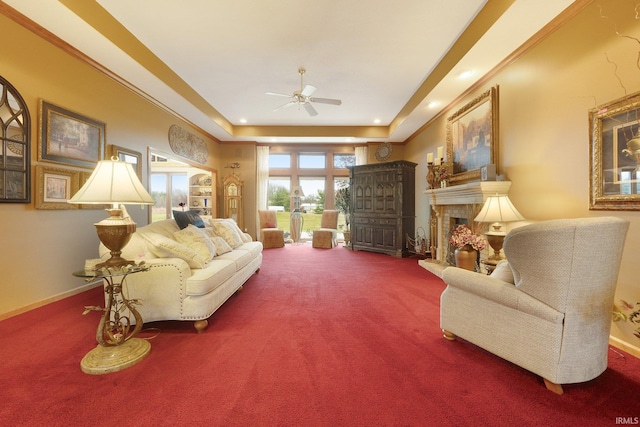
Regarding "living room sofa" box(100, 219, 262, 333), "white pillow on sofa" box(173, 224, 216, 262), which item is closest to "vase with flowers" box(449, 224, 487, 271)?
"living room sofa" box(100, 219, 262, 333)

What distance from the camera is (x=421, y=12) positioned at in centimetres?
279

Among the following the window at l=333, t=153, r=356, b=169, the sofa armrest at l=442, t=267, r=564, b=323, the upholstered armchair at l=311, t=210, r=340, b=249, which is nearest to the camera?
the sofa armrest at l=442, t=267, r=564, b=323

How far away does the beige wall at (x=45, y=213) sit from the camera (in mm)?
2504

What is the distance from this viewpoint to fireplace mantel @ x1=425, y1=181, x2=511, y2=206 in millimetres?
3180

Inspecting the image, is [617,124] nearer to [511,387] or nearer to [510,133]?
[510,133]

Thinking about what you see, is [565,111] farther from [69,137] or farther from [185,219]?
[69,137]

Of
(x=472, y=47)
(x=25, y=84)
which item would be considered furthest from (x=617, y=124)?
(x=25, y=84)

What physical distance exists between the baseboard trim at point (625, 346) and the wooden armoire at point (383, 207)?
11.9 feet

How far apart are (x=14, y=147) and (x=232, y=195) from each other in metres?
4.62

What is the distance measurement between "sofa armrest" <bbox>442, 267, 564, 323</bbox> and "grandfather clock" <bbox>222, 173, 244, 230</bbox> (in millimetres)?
6117

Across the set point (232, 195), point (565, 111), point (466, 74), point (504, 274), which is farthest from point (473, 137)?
point (232, 195)

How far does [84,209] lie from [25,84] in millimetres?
1415

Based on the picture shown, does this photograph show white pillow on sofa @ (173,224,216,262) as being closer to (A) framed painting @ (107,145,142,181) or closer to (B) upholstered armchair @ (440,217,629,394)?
(A) framed painting @ (107,145,142,181)

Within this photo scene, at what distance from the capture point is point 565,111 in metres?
2.42
